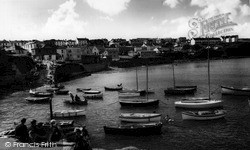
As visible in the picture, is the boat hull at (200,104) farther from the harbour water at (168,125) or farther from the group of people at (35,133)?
the group of people at (35,133)

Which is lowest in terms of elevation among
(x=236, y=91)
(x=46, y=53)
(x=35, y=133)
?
(x=236, y=91)

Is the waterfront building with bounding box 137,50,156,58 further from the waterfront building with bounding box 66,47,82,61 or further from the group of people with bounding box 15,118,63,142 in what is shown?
the group of people with bounding box 15,118,63,142

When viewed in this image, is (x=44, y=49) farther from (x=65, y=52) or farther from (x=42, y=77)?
(x=42, y=77)

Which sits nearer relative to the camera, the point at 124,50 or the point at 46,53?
the point at 46,53

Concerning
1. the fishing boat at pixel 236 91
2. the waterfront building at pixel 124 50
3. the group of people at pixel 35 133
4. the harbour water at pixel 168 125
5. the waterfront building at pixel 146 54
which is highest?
the waterfront building at pixel 124 50

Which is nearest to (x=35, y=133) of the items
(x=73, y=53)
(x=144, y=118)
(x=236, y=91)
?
(x=144, y=118)

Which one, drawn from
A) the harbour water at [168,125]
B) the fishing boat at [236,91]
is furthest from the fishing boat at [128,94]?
the fishing boat at [236,91]

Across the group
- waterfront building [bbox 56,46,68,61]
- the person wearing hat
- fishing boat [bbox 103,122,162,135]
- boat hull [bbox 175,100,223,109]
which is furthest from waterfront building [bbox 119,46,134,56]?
the person wearing hat

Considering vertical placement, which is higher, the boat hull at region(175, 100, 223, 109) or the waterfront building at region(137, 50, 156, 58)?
the waterfront building at region(137, 50, 156, 58)

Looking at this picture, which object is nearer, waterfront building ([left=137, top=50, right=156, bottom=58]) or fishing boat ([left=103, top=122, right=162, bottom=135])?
fishing boat ([left=103, top=122, right=162, bottom=135])

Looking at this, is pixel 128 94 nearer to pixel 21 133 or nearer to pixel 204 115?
pixel 204 115

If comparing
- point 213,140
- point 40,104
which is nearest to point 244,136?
point 213,140

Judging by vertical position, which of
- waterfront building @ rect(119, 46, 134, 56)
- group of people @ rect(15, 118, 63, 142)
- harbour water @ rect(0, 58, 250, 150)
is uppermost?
waterfront building @ rect(119, 46, 134, 56)

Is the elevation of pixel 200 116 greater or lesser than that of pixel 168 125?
greater
